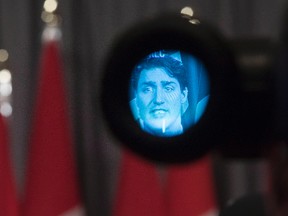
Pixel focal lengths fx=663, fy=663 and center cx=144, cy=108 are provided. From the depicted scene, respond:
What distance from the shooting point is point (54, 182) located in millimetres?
1821

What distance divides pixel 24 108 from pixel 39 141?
0.23 meters

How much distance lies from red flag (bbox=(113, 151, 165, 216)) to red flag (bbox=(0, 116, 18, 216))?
30 centimetres

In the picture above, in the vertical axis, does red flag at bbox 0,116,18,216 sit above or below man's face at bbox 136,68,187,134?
below

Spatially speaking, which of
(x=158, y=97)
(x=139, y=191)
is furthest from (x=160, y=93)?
(x=139, y=191)

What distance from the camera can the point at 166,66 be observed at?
1.32ft

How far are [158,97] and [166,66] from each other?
0.8 inches

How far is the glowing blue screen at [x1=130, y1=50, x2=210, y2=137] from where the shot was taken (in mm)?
386

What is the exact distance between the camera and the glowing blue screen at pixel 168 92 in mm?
386

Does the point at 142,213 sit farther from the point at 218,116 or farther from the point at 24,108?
the point at 218,116

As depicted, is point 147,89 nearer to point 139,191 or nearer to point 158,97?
point 158,97

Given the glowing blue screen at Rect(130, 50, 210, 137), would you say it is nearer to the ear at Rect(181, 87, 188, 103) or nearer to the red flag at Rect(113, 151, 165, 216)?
the ear at Rect(181, 87, 188, 103)

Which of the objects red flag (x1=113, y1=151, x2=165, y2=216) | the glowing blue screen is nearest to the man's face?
the glowing blue screen

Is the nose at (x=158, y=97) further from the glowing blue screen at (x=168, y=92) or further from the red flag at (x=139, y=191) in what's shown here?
the red flag at (x=139, y=191)

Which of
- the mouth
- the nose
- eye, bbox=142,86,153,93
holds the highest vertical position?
eye, bbox=142,86,153,93
